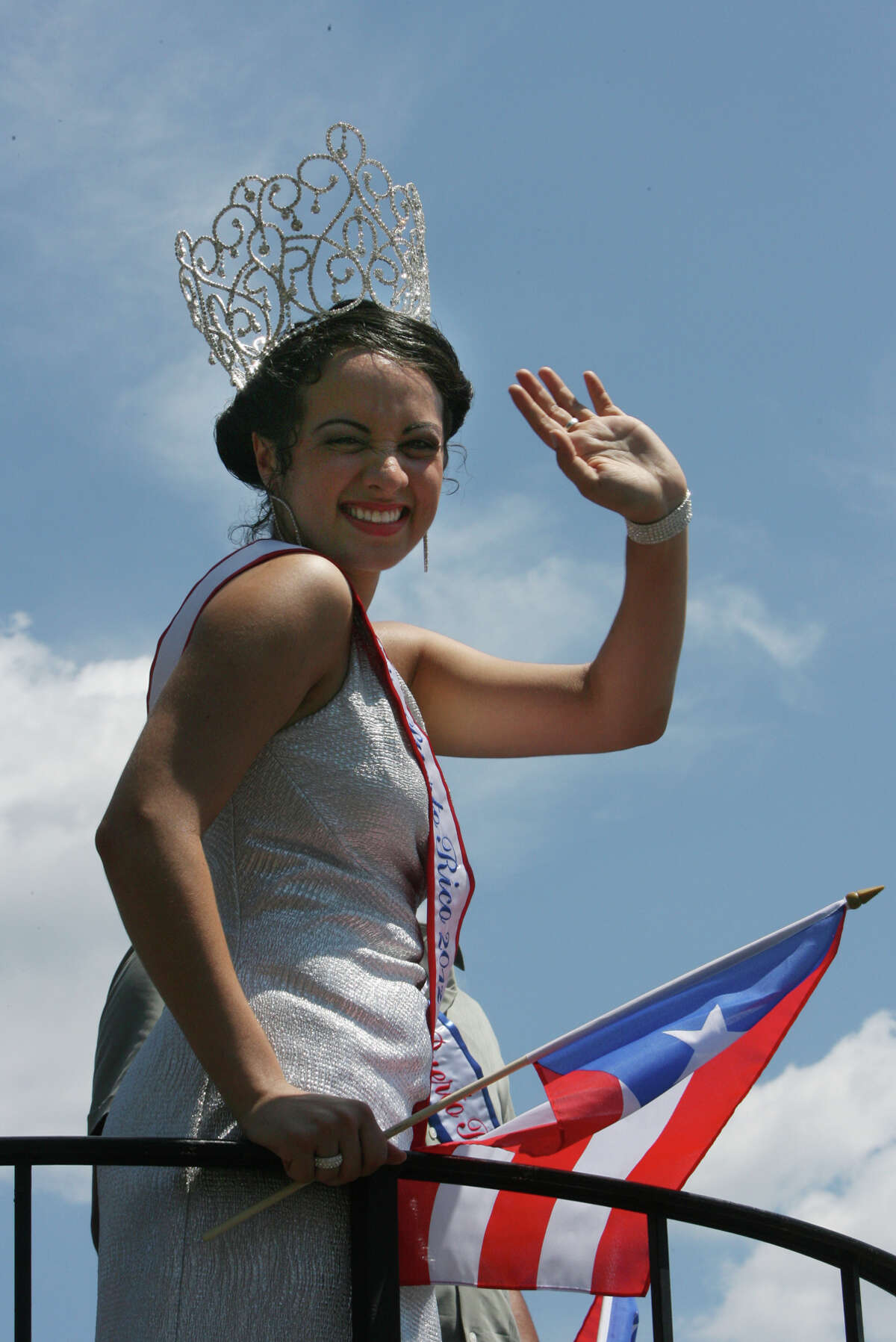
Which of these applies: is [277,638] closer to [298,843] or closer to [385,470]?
[298,843]

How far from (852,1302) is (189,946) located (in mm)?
1132

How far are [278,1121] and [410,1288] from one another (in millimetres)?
409

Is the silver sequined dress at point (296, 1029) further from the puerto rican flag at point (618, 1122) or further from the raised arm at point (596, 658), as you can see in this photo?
the raised arm at point (596, 658)

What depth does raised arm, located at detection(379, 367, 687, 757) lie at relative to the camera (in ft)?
10.3

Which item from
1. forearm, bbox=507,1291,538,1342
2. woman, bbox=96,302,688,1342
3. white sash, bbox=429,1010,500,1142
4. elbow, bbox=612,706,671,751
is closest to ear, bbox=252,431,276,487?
woman, bbox=96,302,688,1342

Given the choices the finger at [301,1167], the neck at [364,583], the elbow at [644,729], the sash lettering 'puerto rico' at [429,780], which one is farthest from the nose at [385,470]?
the finger at [301,1167]

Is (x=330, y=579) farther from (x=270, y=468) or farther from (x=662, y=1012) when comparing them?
(x=662, y=1012)

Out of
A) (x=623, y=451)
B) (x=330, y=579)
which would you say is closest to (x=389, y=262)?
(x=623, y=451)

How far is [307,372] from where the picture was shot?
3041 millimetres

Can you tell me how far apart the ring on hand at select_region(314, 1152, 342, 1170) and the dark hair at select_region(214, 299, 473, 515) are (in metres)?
1.35

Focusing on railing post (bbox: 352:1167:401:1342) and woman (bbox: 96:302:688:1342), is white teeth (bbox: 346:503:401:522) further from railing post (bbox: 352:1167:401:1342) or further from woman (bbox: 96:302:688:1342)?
railing post (bbox: 352:1167:401:1342)

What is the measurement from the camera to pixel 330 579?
257 cm

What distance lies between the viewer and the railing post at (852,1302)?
8.04ft

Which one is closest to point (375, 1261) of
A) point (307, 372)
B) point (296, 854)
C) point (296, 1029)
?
point (296, 1029)
